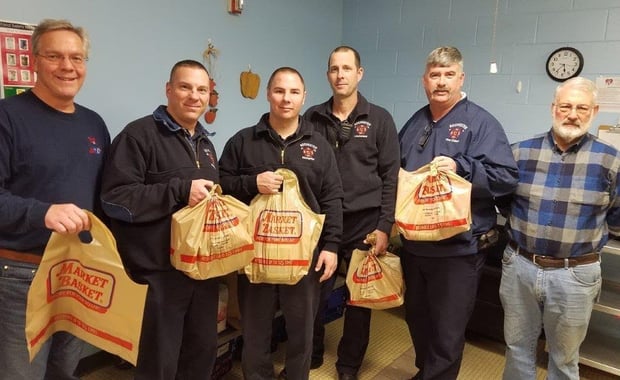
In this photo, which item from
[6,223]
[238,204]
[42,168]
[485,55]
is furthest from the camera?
[485,55]

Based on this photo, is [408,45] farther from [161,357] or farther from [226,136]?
[161,357]

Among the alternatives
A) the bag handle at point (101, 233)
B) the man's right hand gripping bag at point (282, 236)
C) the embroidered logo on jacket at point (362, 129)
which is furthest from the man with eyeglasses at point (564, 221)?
the bag handle at point (101, 233)

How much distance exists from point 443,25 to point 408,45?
298mm

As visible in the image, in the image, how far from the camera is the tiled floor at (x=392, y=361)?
2.43 metres

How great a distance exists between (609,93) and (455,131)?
56.7 inches

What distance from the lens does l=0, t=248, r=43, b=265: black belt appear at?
4.66 feet

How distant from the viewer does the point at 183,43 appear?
260cm

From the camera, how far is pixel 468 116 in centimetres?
194

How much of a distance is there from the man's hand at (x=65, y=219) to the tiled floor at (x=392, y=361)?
1.41 metres

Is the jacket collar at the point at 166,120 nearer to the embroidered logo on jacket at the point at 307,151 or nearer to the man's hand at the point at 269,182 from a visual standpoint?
the man's hand at the point at 269,182

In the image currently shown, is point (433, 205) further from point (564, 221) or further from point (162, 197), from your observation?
point (162, 197)

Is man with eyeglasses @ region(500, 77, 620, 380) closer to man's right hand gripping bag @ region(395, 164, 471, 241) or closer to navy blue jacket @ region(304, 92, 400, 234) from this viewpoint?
man's right hand gripping bag @ region(395, 164, 471, 241)

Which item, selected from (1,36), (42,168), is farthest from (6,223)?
(1,36)

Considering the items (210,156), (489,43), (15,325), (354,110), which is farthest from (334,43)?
(15,325)
